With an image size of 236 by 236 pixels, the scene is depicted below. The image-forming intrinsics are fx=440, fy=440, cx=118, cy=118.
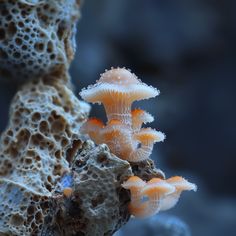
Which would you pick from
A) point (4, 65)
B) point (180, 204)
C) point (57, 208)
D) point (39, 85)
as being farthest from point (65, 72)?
point (180, 204)

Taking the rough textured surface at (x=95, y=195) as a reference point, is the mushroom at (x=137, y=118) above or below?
above

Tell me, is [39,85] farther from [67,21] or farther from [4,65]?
[67,21]

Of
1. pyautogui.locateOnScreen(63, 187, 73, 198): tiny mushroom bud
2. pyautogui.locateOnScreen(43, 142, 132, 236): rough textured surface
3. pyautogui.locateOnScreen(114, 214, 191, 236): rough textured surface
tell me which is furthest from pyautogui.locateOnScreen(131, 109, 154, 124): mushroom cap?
pyautogui.locateOnScreen(114, 214, 191, 236): rough textured surface

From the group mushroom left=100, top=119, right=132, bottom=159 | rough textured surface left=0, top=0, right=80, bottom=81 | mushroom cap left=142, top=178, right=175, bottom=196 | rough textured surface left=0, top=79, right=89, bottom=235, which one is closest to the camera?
mushroom cap left=142, top=178, right=175, bottom=196

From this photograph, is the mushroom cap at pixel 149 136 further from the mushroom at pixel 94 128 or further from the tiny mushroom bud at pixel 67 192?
the tiny mushroom bud at pixel 67 192

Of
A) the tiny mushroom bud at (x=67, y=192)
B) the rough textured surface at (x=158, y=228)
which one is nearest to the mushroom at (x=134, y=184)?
the tiny mushroom bud at (x=67, y=192)

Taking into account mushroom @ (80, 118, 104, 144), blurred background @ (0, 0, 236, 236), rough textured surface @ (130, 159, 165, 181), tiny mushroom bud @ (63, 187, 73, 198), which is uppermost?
blurred background @ (0, 0, 236, 236)

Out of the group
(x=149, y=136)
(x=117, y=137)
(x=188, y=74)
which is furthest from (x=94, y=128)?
(x=188, y=74)

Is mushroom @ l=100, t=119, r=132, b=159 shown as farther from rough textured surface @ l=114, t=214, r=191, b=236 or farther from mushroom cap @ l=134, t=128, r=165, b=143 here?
rough textured surface @ l=114, t=214, r=191, b=236

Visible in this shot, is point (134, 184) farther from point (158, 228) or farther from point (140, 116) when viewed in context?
Result: point (158, 228)
